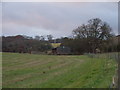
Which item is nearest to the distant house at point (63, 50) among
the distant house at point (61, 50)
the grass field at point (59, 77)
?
the distant house at point (61, 50)

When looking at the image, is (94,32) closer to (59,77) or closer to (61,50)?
(61,50)

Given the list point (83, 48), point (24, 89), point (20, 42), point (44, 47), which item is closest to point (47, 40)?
point (44, 47)

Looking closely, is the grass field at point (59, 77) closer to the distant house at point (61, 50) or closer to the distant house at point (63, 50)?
the distant house at point (63, 50)

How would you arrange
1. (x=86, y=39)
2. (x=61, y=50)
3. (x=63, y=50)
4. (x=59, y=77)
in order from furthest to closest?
(x=61, y=50) < (x=63, y=50) < (x=86, y=39) < (x=59, y=77)

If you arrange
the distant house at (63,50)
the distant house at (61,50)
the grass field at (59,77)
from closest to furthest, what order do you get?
the grass field at (59,77), the distant house at (63,50), the distant house at (61,50)

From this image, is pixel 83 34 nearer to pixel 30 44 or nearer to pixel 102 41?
pixel 102 41

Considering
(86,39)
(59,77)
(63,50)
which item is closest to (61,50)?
(63,50)

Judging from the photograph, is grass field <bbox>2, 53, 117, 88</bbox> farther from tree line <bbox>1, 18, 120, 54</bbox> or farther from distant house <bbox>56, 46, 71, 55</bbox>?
distant house <bbox>56, 46, 71, 55</bbox>

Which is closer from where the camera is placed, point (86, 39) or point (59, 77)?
point (59, 77)

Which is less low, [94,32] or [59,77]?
[94,32]

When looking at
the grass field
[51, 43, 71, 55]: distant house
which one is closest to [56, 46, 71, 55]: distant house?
[51, 43, 71, 55]: distant house

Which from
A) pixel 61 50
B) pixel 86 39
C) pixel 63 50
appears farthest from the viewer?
pixel 61 50

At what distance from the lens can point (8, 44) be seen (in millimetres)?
88438

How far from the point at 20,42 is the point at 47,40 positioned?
2549 cm
